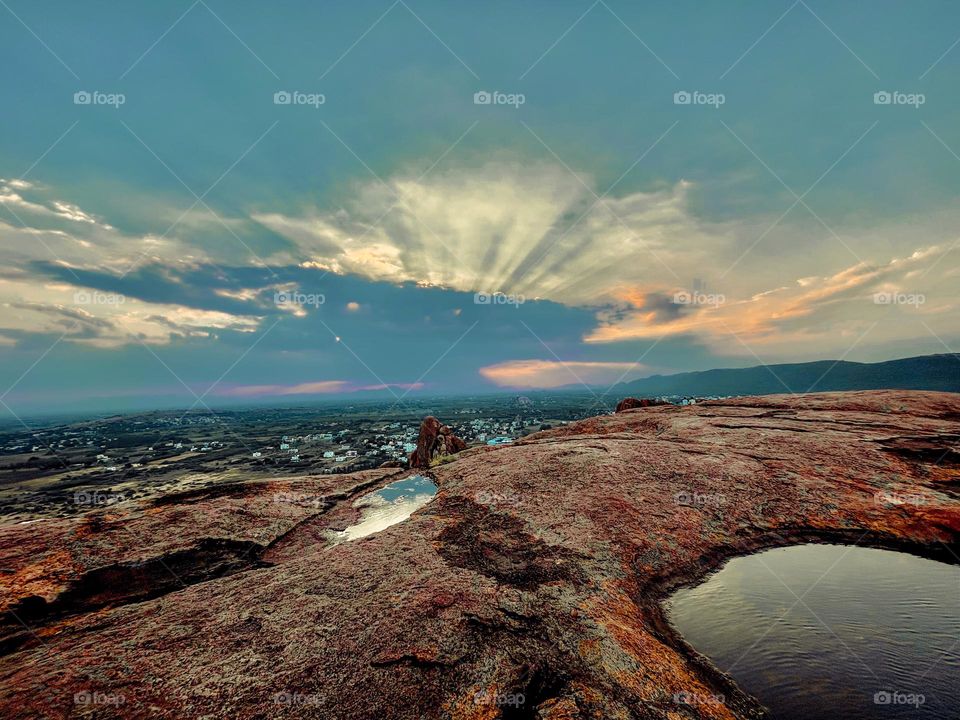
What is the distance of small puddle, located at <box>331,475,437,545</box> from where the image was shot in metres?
15.0

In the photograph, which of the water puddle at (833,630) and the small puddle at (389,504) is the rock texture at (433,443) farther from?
the water puddle at (833,630)

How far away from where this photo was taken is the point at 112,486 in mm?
82625

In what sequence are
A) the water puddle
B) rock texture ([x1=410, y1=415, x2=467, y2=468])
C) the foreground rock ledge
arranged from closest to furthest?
the foreground rock ledge → the water puddle → rock texture ([x1=410, y1=415, x2=467, y2=468])

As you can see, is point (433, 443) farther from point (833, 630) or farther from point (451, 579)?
point (833, 630)

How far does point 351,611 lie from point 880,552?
1722 cm

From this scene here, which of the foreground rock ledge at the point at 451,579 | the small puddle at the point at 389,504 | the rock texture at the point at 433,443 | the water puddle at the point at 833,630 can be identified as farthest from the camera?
the rock texture at the point at 433,443

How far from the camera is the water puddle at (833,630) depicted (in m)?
7.52

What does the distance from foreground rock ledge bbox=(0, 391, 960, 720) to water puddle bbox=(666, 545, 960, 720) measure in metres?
0.70

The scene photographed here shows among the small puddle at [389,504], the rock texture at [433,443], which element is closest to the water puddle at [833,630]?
the small puddle at [389,504]

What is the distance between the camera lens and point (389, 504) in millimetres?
17781

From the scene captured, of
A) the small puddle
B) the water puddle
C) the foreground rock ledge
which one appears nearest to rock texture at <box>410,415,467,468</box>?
the small puddle

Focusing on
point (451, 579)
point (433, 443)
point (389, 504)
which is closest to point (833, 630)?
point (451, 579)

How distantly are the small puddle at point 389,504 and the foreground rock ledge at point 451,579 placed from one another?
80 centimetres

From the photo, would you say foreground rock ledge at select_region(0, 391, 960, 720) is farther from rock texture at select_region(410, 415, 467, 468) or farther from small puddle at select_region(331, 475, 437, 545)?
rock texture at select_region(410, 415, 467, 468)
